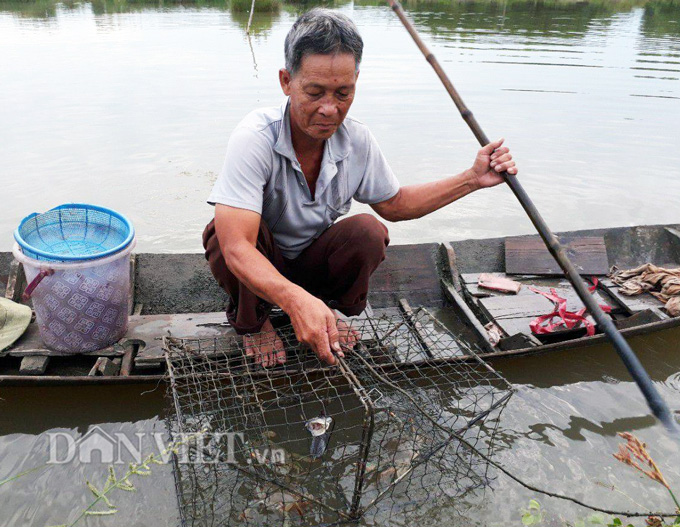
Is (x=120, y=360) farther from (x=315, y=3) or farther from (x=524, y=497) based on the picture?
(x=315, y=3)

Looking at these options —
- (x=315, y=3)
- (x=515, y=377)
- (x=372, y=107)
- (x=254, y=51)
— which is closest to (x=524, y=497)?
(x=515, y=377)

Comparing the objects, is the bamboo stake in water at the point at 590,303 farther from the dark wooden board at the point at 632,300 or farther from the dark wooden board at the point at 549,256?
the dark wooden board at the point at 549,256

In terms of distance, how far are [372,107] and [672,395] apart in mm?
7483

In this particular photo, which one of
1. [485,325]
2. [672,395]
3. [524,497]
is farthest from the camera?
[485,325]

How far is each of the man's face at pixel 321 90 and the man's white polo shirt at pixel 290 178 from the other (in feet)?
0.60

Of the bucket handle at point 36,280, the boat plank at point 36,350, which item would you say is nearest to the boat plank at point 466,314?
the boat plank at point 36,350

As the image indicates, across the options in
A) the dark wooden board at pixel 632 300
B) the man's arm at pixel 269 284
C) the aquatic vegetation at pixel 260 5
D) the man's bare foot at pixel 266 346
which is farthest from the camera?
the aquatic vegetation at pixel 260 5

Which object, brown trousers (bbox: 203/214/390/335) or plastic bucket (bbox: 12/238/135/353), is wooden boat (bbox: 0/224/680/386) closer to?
plastic bucket (bbox: 12/238/135/353)

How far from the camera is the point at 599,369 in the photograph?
11.0ft

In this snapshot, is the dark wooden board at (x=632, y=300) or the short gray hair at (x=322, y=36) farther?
the dark wooden board at (x=632, y=300)

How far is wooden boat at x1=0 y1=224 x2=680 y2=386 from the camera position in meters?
2.84

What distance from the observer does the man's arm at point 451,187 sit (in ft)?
8.52

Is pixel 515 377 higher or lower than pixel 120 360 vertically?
lower

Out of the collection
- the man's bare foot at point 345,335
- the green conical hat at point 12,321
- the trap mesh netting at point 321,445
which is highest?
the man's bare foot at point 345,335
